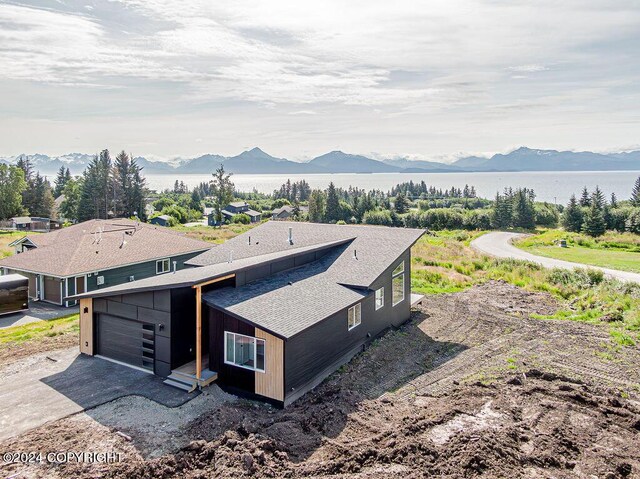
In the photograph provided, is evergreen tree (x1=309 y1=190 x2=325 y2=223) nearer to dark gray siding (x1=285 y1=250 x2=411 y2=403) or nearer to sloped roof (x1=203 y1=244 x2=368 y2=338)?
dark gray siding (x1=285 y1=250 x2=411 y2=403)

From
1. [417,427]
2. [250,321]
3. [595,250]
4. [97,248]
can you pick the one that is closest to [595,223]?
[595,250]

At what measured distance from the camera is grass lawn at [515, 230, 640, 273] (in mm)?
32594

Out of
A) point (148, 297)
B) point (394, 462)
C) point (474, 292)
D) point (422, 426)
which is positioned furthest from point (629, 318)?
point (148, 297)

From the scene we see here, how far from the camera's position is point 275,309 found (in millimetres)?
11461

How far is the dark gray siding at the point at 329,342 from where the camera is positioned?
1080 centimetres

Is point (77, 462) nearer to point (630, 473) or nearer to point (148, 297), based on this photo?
point (148, 297)

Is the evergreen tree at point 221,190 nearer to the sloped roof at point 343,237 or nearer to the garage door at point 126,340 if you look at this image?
the sloped roof at point 343,237

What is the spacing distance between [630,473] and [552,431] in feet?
5.11

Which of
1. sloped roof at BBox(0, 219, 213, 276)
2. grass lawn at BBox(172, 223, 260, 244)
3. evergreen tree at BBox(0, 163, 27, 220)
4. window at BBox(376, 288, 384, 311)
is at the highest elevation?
evergreen tree at BBox(0, 163, 27, 220)

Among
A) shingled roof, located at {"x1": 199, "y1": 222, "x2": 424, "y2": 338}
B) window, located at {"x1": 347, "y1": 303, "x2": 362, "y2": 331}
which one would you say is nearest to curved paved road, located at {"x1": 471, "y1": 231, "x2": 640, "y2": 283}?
shingled roof, located at {"x1": 199, "y1": 222, "x2": 424, "y2": 338}

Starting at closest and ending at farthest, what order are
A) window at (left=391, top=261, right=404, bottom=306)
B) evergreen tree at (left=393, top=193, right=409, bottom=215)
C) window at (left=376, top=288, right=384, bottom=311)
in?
window at (left=376, top=288, right=384, bottom=311) → window at (left=391, top=261, right=404, bottom=306) → evergreen tree at (left=393, top=193, right=409, bottom=215)

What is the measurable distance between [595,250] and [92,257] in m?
43.7

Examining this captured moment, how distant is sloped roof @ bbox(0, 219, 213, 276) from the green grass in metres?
2.87

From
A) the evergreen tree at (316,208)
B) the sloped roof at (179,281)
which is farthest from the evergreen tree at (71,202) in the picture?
the sloped roof at (179,281)
